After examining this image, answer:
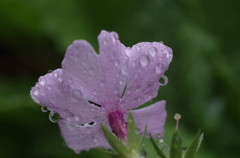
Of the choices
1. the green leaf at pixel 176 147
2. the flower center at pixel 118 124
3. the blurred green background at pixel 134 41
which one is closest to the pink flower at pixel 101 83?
the flower center at pixel 118 124

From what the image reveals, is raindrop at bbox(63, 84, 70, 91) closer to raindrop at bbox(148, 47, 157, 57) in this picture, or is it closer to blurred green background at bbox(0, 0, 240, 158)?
raindrop at bbox(148, 47, 157, 57)

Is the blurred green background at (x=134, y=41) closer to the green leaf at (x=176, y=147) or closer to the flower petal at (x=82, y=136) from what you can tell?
the flower petal at (x=82, y=136)

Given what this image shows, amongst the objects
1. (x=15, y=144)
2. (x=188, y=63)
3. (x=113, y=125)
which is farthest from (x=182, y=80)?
(x=113, y=125)

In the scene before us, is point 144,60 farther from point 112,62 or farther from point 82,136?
point 82,136

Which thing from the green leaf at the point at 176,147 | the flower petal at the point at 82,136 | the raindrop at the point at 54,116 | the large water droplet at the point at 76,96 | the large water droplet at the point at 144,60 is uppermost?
the large water droplet at the point at 144,60

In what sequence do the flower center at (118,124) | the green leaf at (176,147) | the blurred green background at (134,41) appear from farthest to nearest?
the blurred green background at (134,41), the flower center at (118,124), the green leaf at (176,147)

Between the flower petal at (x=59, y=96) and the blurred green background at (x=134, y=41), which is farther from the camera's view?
the blurred green background at (x=134, y=41)

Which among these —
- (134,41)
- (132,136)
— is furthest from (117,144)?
(134,41)
